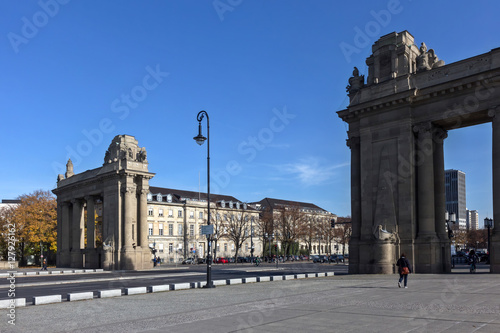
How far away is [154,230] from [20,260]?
90.9 ft

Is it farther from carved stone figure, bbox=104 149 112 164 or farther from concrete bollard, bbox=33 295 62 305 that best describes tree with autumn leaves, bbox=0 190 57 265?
concrete bollard, bbox=33 295 62 305

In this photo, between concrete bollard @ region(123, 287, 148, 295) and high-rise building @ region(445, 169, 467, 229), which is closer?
concrete bollard @ region(123, 287, 148, 295)

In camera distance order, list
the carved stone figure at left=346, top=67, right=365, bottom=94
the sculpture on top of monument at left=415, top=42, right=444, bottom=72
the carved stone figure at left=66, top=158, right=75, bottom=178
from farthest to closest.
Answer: the carved stone figure at left=66, top=158, right=75, bottom=178 < the carved stone figure at left=346, top=67, right=365, bottom=94 < the sculpture on top of monument at left=415, top=42, right=444, bottom=72

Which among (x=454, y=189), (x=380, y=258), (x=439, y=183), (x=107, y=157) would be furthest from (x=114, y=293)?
(x=454, y=189)

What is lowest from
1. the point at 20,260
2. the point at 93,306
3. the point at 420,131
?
the point at 20,260

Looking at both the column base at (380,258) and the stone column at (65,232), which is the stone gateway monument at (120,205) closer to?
the stone column at (65,232)

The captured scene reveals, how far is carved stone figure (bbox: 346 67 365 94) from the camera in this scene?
124 ft

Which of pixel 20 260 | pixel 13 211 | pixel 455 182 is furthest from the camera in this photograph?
pixel 455 182

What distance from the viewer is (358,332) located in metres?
10.6

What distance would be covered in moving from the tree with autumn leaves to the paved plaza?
5968 cm

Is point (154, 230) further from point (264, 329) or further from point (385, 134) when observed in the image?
point (264, 329)

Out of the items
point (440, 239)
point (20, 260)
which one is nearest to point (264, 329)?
point (440, 239)

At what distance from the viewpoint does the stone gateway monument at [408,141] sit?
31.2 meters

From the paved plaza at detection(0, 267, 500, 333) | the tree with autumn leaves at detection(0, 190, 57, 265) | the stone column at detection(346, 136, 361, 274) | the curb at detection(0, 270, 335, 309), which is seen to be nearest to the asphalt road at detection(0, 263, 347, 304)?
the curb at detection(0, 270, 335, 309)
